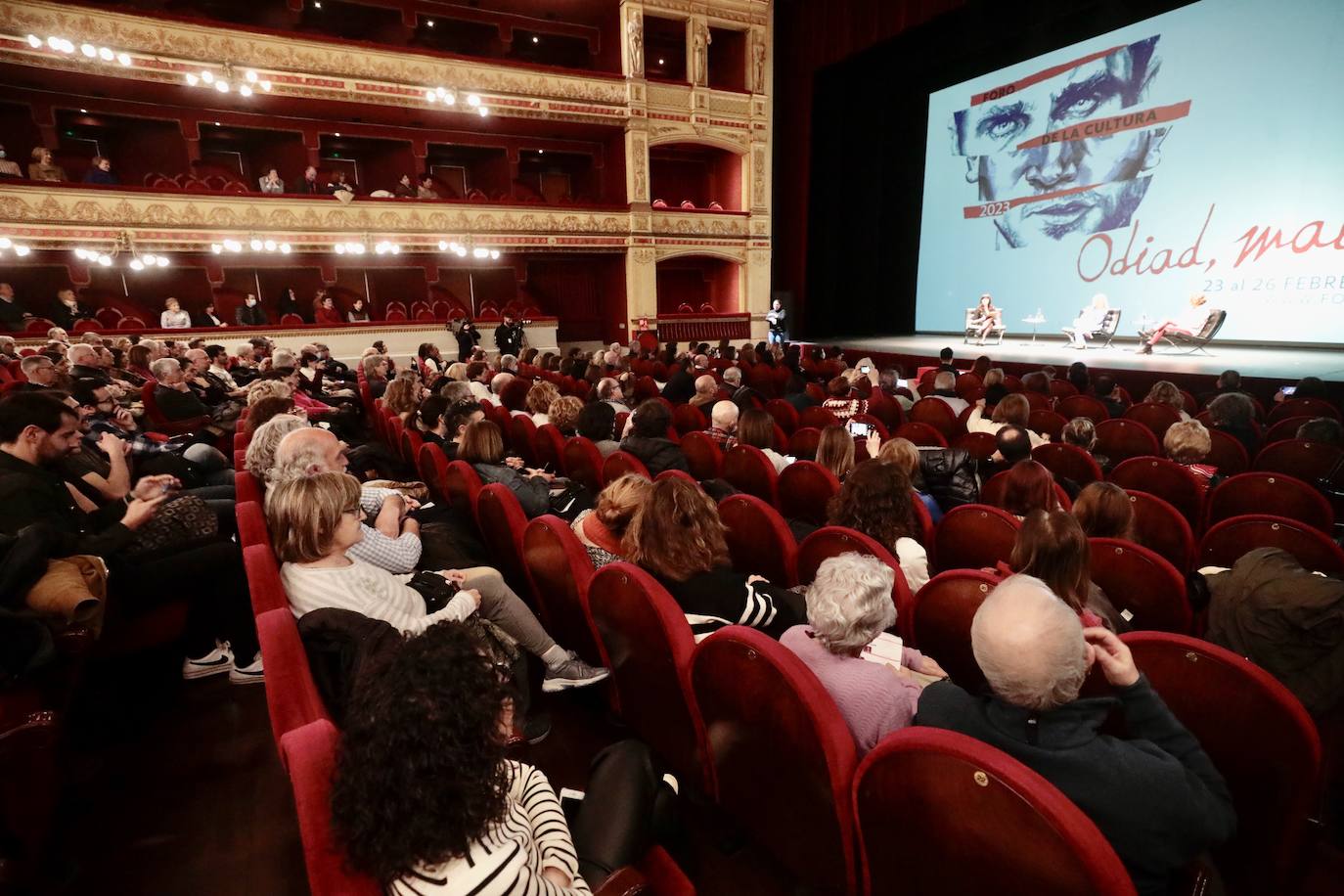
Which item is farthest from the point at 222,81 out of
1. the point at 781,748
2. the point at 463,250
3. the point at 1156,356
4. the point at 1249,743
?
the point at 1156,356

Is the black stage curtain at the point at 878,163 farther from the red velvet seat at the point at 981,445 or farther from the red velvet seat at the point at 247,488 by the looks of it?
the red velvet seat at the point at 247,488

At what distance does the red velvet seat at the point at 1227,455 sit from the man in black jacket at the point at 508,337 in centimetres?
1031

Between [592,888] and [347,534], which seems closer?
[592,888]

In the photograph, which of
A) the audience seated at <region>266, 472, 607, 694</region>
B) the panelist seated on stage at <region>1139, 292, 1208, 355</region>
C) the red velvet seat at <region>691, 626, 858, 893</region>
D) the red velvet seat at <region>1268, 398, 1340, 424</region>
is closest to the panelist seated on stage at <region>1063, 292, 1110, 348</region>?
the panelist seated on stage at <region>1139, 292, 1208, 355</region>


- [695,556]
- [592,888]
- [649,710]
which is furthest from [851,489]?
[592,888]

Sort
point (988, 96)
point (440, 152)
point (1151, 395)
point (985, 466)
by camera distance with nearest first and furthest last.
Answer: point (985, 466) → point (1151, 395) → point (988, 96) → point (440, 152)

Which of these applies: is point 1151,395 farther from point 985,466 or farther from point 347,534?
point 347,534

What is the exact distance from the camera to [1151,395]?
4324 mm

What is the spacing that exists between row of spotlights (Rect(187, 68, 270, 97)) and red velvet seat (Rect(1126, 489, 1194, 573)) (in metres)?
12.3

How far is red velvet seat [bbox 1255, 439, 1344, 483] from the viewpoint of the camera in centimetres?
295

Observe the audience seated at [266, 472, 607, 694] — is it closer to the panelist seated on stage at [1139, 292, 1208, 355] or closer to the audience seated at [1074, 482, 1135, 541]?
the audience seated at [1074, 482, 1135, 541]

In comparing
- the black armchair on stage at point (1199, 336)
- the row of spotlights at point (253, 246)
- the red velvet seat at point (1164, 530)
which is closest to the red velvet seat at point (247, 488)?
the red velvet seat at point (1164, 530)

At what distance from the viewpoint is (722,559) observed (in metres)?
1.84

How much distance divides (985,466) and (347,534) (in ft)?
9.63
